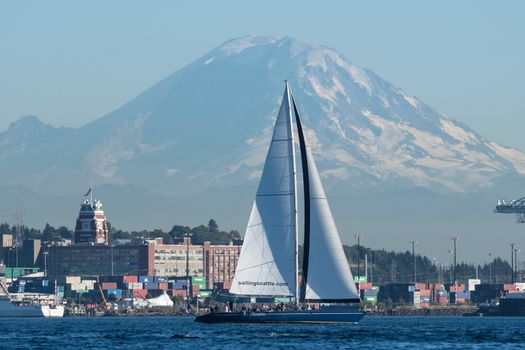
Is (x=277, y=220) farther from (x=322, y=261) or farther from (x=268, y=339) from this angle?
(x=268, y=339)

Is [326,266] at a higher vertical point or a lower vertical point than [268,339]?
higher

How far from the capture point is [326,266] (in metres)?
123

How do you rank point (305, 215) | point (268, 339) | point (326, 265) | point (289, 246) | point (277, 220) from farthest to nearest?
point (305, 215) → point (277, 220) → point (289, 246) → point (326, 265) → point (268, 339)

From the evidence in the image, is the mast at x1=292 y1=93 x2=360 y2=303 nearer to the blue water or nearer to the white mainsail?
the white mainsail

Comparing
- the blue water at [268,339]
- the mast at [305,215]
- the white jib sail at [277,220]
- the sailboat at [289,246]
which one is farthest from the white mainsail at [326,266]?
the blue water at [268,339]

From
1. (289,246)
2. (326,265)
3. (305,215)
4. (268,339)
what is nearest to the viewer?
(268,339)

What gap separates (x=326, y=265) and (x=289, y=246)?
3.11 metres

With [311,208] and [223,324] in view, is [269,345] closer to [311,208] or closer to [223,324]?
[311,208]

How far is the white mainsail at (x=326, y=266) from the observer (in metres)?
123

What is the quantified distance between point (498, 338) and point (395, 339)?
8820 millimetres

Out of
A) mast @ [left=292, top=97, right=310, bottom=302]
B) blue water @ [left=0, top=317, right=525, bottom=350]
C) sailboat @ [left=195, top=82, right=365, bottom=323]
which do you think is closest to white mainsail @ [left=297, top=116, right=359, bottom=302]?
sailboat @ [left=195, top=82, right=365, bottom=323]

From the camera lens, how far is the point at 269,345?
10306cm

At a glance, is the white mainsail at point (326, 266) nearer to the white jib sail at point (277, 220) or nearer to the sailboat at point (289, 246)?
the sailboat at point (289, 246)

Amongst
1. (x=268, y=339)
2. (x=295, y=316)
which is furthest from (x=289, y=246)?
(x=268, y=339)
